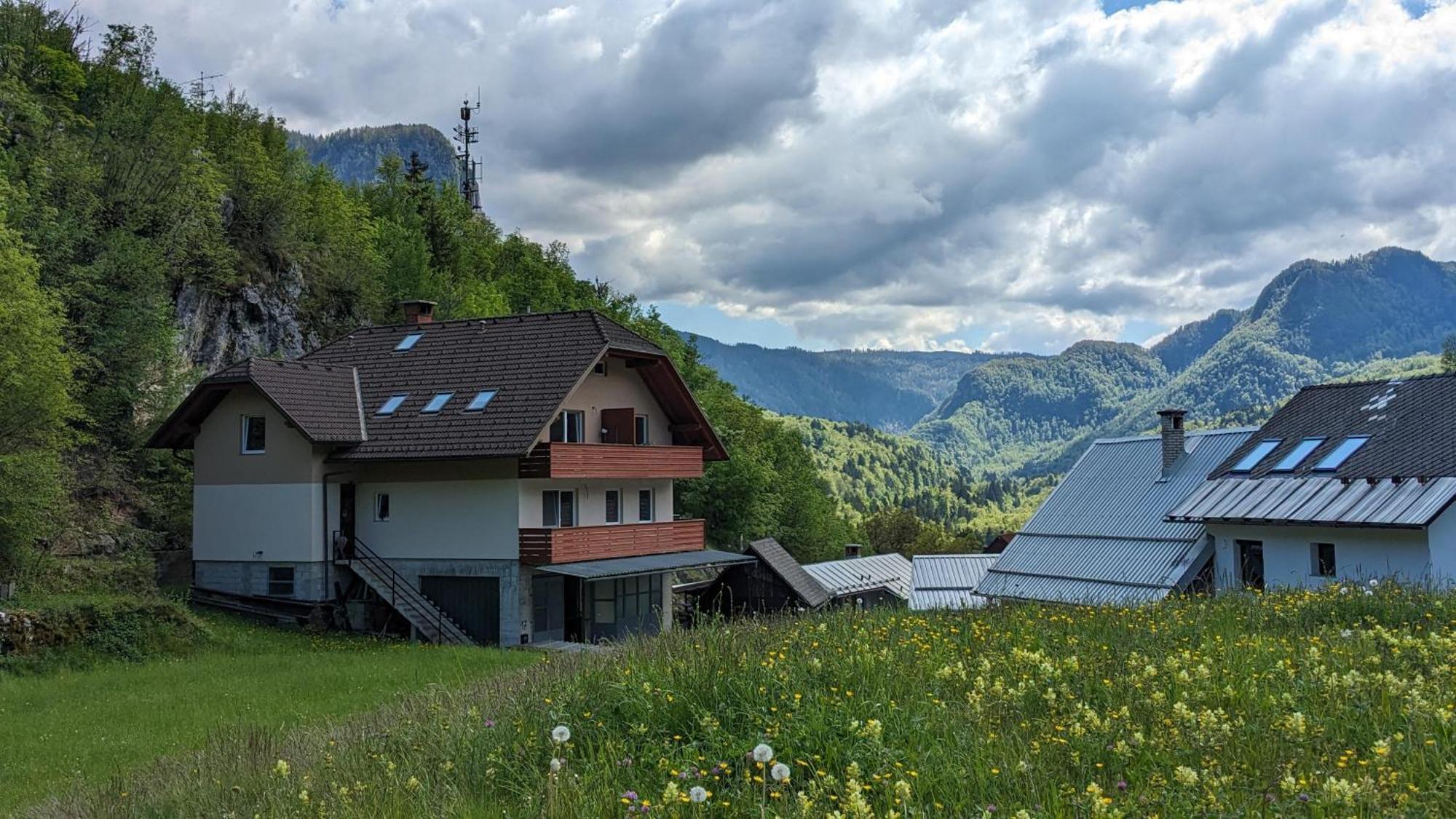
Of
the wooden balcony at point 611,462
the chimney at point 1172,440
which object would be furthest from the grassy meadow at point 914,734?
the chimney at point 1172,440

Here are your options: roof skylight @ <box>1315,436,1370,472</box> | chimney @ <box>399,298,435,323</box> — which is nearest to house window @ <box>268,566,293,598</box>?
chimney @ <box>399,298,435,323</box>

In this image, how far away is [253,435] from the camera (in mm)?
35406

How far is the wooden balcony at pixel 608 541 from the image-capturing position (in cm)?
3312

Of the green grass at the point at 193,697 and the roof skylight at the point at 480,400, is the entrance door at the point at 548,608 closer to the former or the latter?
the green grass at the point at 193,697

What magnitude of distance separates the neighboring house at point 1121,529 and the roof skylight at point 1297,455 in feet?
10.7

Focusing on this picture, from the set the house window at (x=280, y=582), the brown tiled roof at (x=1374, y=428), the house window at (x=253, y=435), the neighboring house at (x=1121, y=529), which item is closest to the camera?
the brown tiled roof at (x=1374, y=428)

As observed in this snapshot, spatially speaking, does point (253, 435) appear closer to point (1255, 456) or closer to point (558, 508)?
point (558, 508)

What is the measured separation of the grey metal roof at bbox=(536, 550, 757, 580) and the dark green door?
1.75m

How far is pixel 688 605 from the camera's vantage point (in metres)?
45.2

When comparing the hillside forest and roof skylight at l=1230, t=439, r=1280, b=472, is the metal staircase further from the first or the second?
roof skylight at l=1230, t=439, r=1280, b=472

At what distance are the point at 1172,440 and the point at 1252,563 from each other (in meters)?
7.70

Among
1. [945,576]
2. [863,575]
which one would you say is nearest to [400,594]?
[945,576]

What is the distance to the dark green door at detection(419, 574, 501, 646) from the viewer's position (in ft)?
111

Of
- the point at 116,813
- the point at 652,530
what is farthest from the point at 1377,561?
the point at 116,813
